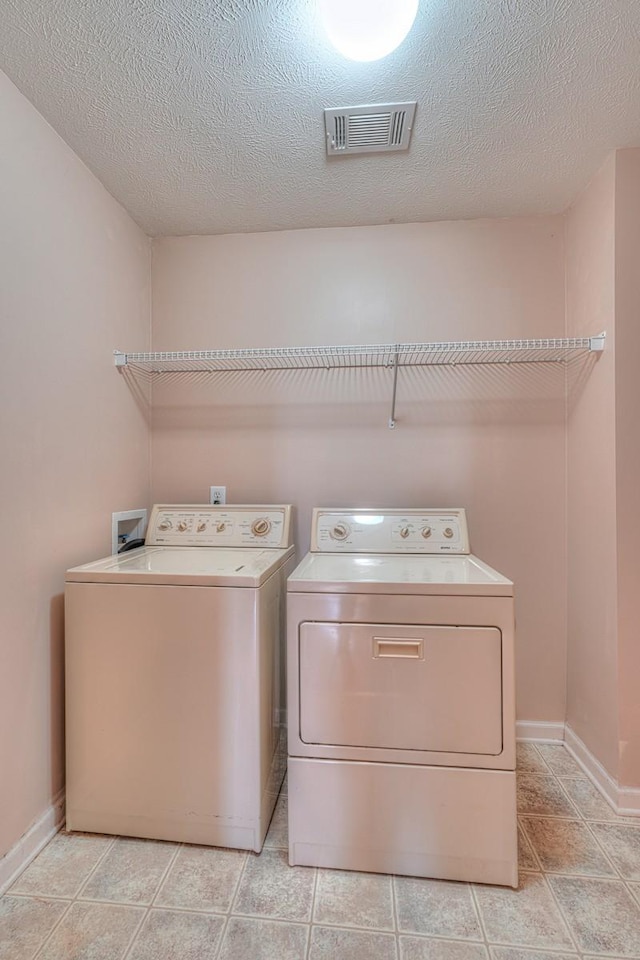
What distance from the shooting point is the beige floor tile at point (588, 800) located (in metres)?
1.52

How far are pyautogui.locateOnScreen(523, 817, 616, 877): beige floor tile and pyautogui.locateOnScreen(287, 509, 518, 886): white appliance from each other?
209mm

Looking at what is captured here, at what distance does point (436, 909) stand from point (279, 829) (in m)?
0.52

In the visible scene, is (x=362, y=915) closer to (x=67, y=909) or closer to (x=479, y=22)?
(x=67, y=909)

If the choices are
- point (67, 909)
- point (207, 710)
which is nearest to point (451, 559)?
point (207, 710)

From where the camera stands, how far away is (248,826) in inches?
53.0

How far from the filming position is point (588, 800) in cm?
160

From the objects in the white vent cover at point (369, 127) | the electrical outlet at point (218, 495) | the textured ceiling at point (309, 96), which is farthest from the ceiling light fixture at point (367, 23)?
the electrical outlet at point (218, 495)

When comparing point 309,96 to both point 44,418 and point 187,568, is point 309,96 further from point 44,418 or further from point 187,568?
point 187,568

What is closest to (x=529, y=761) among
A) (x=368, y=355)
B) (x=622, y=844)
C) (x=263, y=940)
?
(x=622, y=844)

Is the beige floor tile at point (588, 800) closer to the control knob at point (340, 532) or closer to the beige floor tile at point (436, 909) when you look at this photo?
the beige floor tile at point (436, 909)

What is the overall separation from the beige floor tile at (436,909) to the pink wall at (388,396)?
3.09 ft

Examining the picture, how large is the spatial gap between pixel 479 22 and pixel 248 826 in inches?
90.6

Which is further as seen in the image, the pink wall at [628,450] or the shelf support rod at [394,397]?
the shelf support rod at [394,397]

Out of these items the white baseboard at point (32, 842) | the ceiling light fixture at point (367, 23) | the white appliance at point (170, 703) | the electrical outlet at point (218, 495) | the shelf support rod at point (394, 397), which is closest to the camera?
the ceiling light fixture at point (367, 23)
